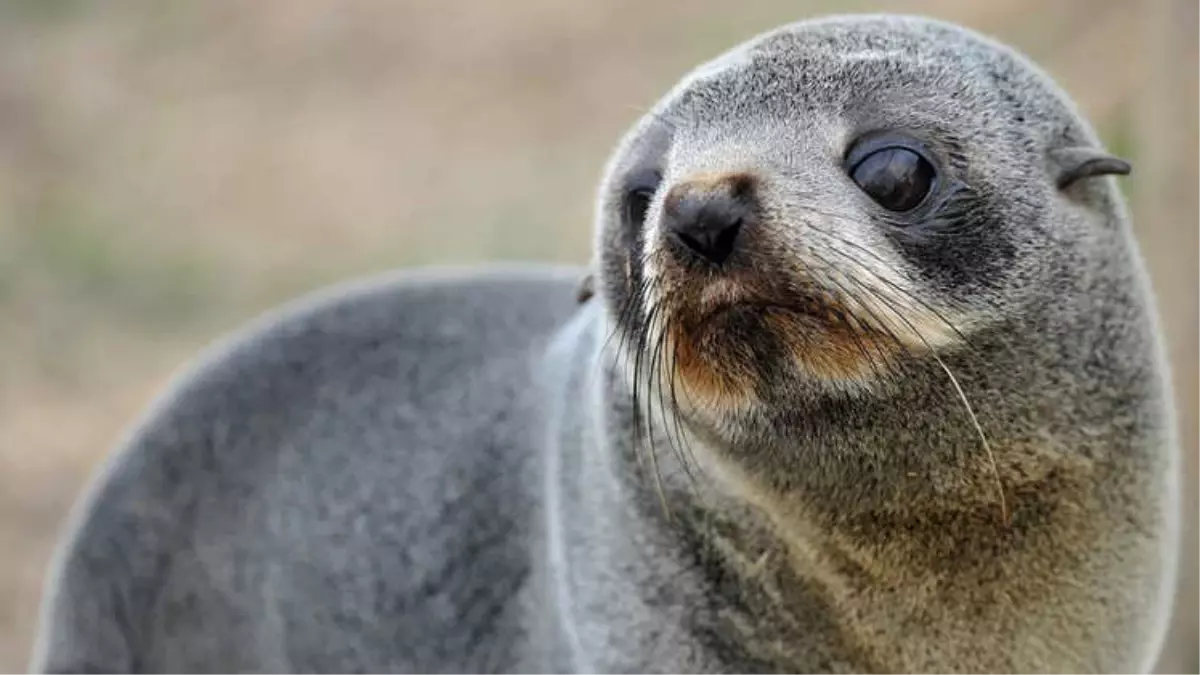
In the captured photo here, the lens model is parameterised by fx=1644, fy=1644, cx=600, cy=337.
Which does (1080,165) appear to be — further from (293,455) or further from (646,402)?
(293,455)

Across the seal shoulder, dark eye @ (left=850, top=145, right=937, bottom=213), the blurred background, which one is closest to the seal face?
dark eye @ (left=850, top=145, right=937, bottom=213)

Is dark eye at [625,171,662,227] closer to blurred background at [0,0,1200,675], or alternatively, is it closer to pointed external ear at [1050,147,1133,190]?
pointed external ear at [1050,147,1133,190]

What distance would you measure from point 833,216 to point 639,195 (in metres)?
0.43

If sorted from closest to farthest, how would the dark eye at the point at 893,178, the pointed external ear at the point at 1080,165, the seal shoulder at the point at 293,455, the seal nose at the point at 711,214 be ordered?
1. the seal nose at the point at 711,214
2. the dark eye at the point at 893,178
3. the pointed external ear at the point at 1080,165
4. the seal shoulder at the point at 293,455

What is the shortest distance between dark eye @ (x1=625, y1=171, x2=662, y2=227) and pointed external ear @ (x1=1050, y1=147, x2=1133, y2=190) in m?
0.63

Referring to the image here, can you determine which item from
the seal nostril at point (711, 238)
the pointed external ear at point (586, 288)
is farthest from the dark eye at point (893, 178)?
the pointed external ear at point (586, 288)

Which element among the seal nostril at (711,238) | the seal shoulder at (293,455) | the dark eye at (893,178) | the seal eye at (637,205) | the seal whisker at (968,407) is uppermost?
the seal shoulder at (293,455)

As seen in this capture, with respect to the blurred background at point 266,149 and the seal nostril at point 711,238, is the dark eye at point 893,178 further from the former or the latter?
the blurred background at point 266,149

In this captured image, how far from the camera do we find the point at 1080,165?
2605 millimetres

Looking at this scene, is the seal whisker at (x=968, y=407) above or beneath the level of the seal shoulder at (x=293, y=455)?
beneath

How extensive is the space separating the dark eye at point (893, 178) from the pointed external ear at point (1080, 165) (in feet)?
0.97

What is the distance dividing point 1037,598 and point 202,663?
1920 mm

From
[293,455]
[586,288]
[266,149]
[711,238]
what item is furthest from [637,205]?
[266,149]

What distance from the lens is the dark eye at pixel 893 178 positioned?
2.43 m
